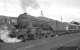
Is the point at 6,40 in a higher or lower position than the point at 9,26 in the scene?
lower

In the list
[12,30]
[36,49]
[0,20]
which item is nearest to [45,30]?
[12,30]

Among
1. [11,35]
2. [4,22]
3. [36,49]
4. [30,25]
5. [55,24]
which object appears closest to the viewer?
[36,49]

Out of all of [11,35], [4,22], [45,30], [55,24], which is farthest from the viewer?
[55,24]

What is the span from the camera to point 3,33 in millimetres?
12422

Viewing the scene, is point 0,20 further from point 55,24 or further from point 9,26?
point 55,24

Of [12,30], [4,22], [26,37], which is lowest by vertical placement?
[26,37]

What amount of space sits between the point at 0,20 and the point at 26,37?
385 centimetres

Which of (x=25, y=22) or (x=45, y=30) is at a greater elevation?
(x=25, y=22)

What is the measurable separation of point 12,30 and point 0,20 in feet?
6.53

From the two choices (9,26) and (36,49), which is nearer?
(36,49)

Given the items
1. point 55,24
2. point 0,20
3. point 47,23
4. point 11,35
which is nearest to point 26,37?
point 11,35

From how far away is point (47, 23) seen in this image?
19.2m

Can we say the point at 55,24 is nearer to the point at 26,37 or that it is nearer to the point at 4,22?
the point at 26,37

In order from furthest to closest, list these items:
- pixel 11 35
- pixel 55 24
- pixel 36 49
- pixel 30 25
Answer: pixel 55 24 < pixel 30 25 < pixel 11 35 < pixel 36 49
